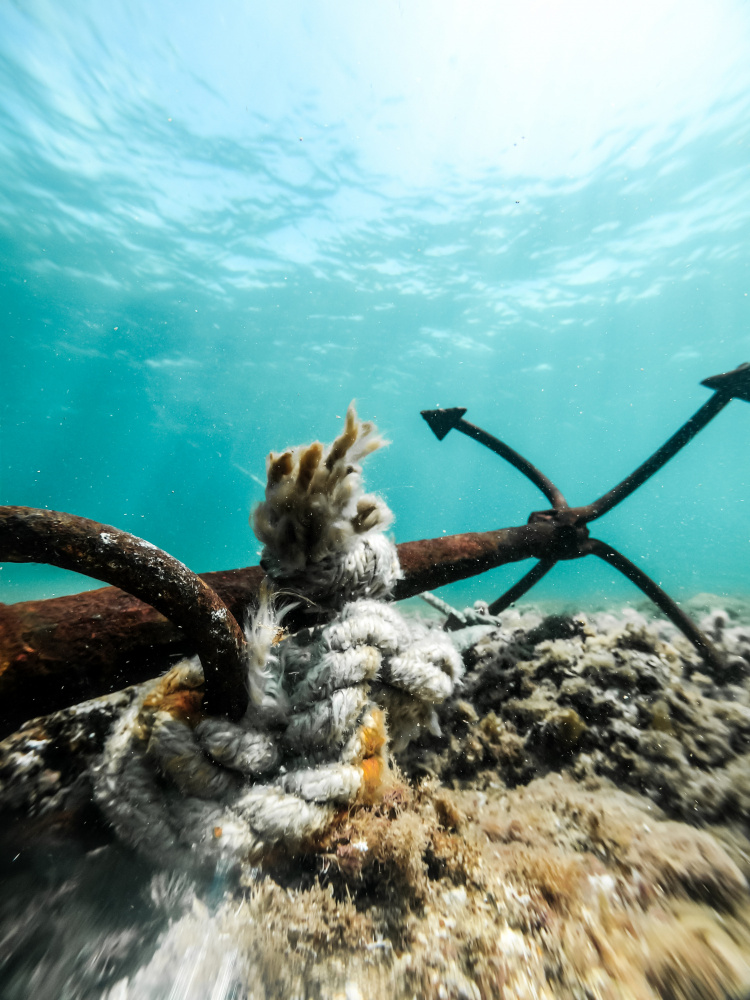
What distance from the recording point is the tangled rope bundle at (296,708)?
93cm

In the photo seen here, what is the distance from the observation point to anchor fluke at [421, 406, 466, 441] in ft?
9.67

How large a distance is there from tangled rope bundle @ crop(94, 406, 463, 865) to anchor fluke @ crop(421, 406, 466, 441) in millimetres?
1758

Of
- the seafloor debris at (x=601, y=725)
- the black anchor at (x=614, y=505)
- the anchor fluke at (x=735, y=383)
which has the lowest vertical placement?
the seafloor debris at (x=601, y=725)

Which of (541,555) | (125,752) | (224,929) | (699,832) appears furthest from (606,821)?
(541,555)

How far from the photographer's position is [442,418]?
2.99m

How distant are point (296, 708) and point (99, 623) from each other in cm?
56

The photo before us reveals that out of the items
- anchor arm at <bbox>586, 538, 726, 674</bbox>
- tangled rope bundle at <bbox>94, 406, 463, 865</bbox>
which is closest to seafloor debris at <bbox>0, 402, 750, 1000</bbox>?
tangled rope bundle at <bbox>94, 406, 463, 865</bbox>

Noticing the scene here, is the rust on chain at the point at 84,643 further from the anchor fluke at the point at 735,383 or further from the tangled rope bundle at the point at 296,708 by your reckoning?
the anchor fluke at the point at 735,383

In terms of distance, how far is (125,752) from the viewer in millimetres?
997

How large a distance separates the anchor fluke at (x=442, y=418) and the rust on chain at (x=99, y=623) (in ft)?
7.53

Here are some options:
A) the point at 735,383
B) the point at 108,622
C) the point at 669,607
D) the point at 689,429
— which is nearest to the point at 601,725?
the point at 669,607

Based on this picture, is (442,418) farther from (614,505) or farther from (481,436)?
(614,505)

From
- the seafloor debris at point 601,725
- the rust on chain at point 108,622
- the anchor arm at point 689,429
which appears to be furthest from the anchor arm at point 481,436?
the rust on chain at point 108,622

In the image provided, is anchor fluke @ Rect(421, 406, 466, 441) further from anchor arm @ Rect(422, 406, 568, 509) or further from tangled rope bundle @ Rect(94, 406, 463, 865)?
tangled rope bundle @ Rect(94, 406, 463, 865)
